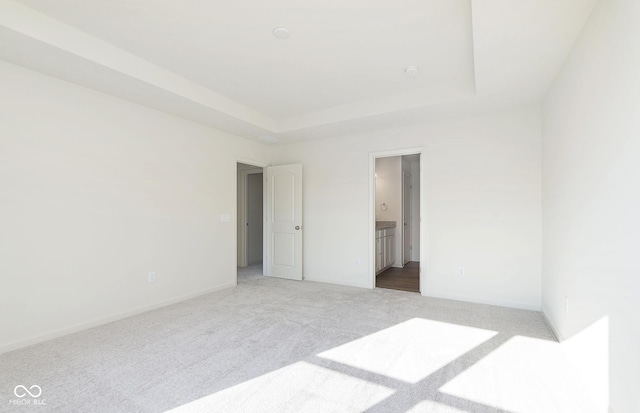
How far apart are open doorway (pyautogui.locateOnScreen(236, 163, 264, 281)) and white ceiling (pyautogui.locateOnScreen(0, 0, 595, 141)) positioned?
107 inches

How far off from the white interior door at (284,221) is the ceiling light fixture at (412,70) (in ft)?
7.98

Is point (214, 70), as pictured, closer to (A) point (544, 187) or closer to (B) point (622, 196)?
(B) point (622, 196)

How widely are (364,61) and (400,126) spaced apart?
165 centimetres

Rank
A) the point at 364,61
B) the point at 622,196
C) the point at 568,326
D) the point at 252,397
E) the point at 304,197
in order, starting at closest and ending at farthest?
the point at 622,196
the point at 252,397
the point at 568,326
the point at 364,61
the point at 304,197

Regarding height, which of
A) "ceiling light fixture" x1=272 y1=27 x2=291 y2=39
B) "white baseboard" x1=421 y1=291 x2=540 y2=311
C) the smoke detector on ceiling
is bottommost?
"white baseboard" x1=421 y1=291 x2=540 y2=311

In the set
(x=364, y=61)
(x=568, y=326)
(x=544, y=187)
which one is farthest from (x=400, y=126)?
(x=568, y=326)

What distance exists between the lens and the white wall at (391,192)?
630cm

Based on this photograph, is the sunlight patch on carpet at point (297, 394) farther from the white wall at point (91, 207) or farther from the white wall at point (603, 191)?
the white wall at point (91, 207)

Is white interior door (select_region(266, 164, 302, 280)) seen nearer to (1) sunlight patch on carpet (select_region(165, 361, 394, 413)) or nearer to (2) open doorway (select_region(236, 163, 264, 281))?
(2) open doorway (select_region(236, 163, 264, 281))

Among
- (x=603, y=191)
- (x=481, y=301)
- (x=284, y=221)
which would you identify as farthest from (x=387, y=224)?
(x=603, y=191)

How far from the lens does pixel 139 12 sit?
2168 millimetres

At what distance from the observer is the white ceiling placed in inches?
82.4

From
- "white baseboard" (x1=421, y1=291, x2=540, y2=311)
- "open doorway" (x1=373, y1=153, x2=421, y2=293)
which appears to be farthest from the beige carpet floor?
"open doorway" (x1=373, y1=153, x2=421, y2=293)
